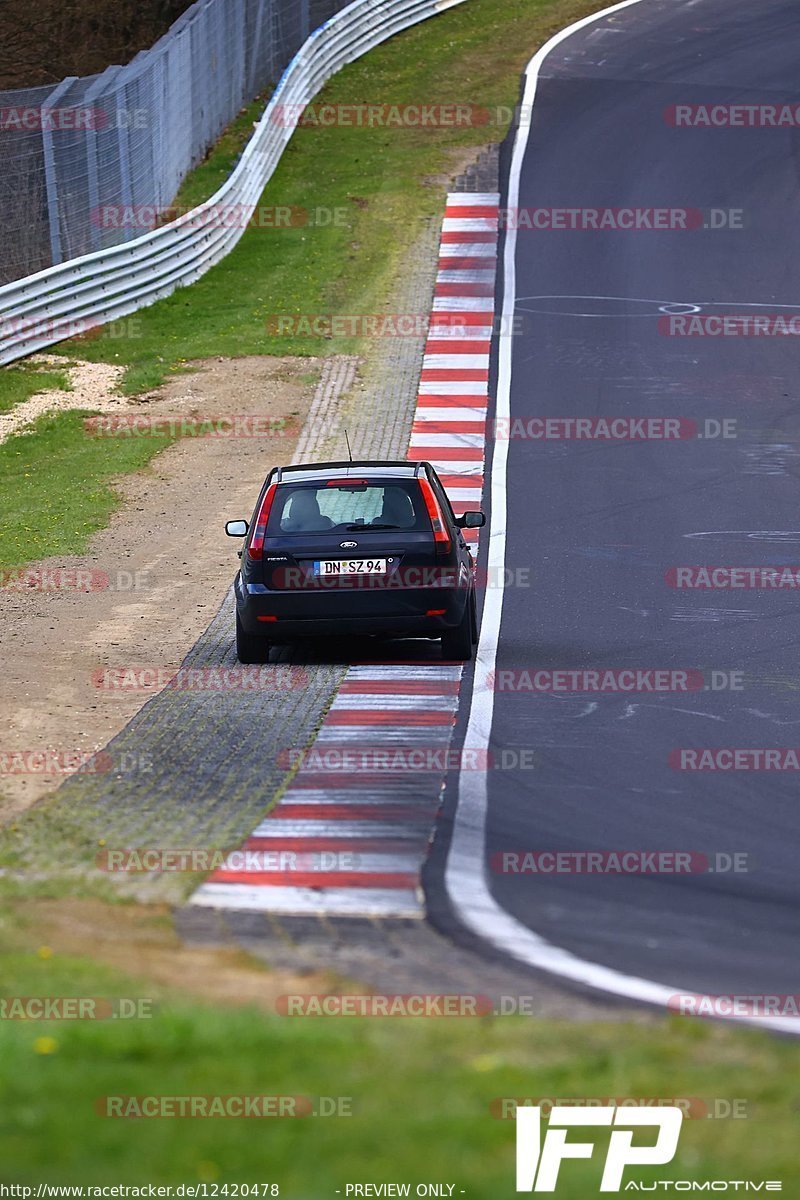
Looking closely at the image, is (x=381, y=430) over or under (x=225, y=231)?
under

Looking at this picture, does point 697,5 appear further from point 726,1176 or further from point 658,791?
point 726,1176

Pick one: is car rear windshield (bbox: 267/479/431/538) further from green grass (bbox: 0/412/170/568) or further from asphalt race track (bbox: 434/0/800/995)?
green grass (bbox: 0/412/170/568)

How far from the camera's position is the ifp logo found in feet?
16.8

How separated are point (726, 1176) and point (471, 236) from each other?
26.8 m

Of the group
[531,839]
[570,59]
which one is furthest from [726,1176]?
[570,59]

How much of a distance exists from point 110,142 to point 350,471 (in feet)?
49.2

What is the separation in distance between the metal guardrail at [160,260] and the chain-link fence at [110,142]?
0.53m

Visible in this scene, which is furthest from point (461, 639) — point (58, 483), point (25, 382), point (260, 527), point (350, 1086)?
point (25, 382)

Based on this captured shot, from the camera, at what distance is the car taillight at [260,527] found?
13.5 metres

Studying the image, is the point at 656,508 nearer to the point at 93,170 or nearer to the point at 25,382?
the point at 25,382

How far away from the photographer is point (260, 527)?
13.7 metres

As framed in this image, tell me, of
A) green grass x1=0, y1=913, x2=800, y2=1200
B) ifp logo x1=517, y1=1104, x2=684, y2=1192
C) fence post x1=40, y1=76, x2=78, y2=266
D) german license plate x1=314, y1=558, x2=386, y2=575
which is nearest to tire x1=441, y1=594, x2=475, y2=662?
german license plate x1=314, y1=558, x2=386, y2=575

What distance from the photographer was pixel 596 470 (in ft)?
67.6

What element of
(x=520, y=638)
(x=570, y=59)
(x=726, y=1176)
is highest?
(x=570, y=59)
